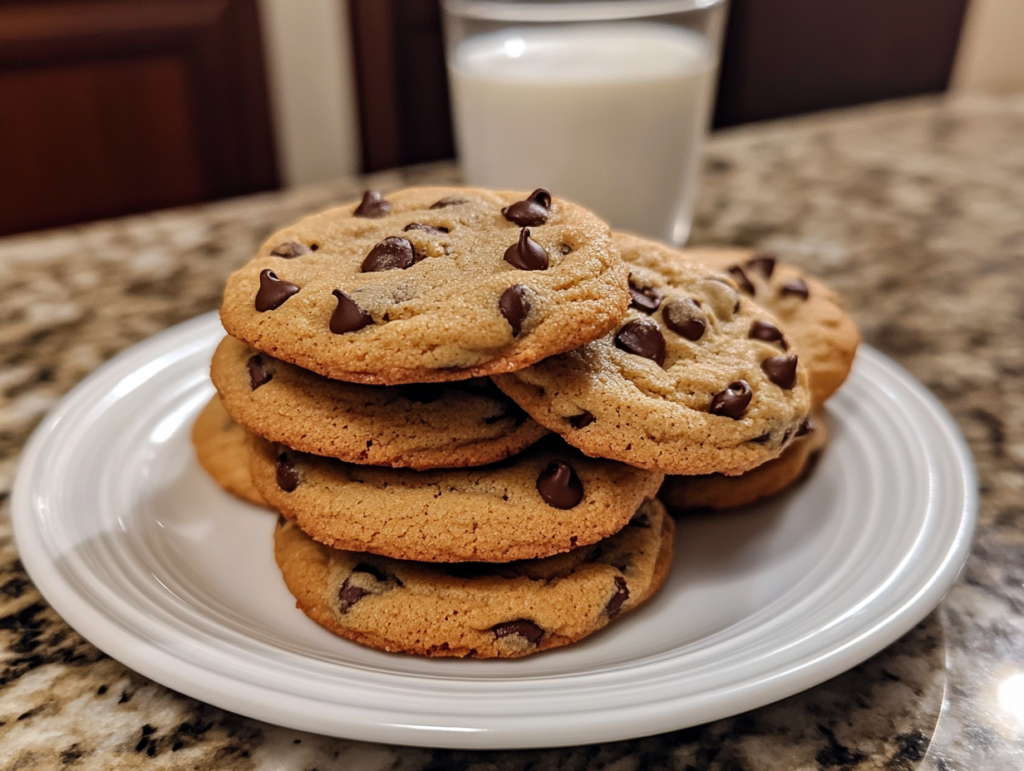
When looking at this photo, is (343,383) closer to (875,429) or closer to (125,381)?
(125,381)

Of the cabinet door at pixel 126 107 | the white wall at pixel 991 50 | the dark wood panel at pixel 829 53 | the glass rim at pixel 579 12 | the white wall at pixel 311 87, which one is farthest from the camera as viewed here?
the white wall at pixel 991 50

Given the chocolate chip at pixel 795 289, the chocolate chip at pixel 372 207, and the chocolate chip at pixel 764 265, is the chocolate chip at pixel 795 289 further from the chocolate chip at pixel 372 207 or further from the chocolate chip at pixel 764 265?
the chocolate chip at pixel 372 207

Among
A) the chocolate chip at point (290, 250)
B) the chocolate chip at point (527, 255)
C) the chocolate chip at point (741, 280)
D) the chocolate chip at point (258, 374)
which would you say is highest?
the chocolate chip at point (527, 255)

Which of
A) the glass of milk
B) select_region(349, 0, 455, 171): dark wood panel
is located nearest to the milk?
the glass of milk

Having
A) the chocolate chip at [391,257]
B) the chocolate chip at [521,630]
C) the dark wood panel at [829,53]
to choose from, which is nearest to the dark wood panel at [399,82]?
the dark wood panel at [829,53]

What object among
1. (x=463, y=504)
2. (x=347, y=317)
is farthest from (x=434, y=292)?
(x=463, y=504)

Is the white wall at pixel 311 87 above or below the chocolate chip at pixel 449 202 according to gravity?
below

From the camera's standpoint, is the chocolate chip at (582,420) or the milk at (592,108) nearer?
the chocolate chip at (582,420)

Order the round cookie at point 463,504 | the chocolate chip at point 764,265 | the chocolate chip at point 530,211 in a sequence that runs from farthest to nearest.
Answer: the chocolate chip at point 764,265, the chocolate chip at point 530,211, the round cookie at point 463,504
